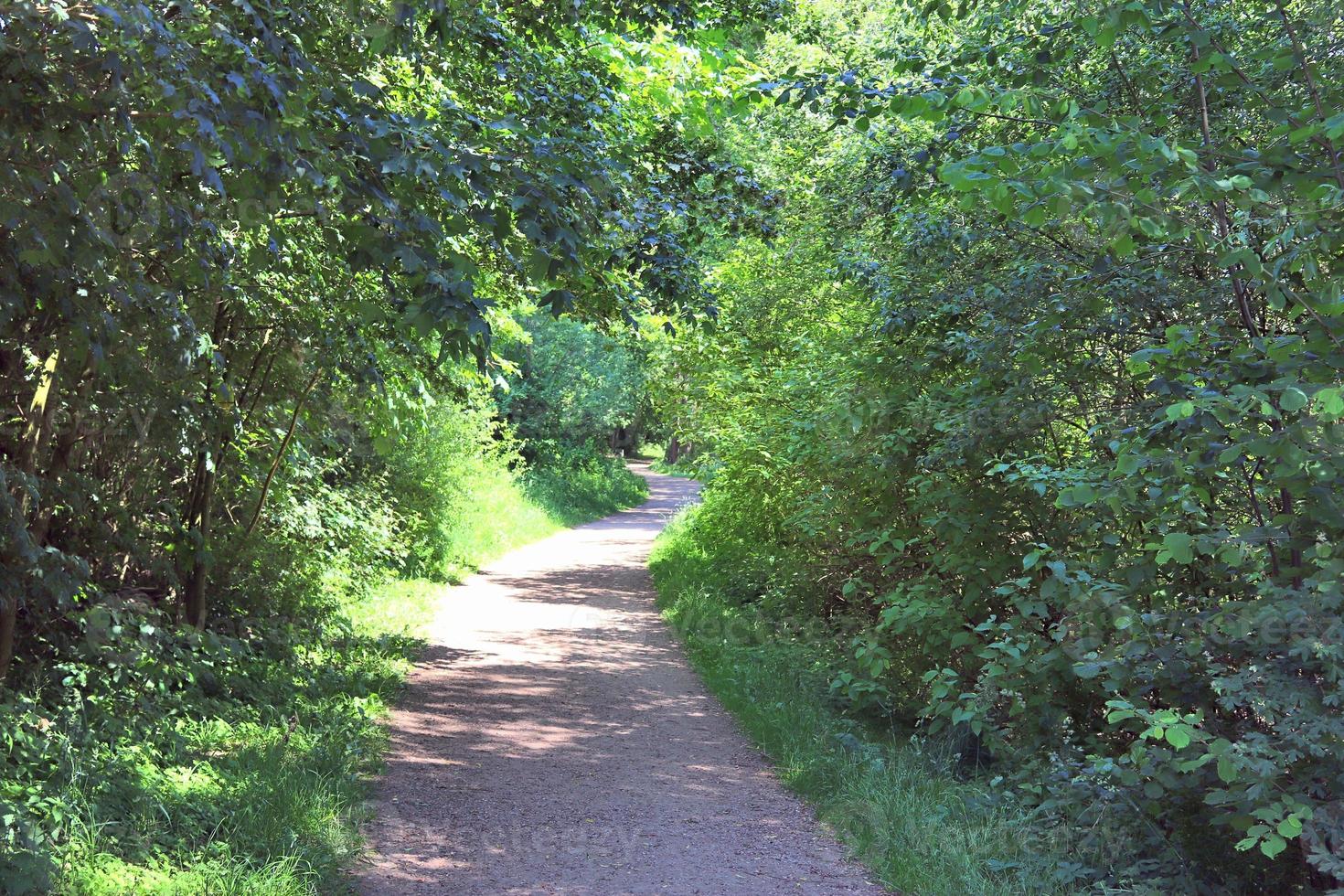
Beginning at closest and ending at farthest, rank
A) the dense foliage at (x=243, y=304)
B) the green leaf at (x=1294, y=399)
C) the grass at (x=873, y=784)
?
the green leaf at (x=1294, y=399) < the dense foliage at (x=243, y=304) < the grass at (x=873, y=784)

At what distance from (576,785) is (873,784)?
6.29 feet

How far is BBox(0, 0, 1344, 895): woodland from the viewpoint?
4.02 meters

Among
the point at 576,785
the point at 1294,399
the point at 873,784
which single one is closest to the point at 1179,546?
the point at 1294,399

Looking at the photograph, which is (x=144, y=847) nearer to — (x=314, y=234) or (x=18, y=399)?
(x=18, y=399)

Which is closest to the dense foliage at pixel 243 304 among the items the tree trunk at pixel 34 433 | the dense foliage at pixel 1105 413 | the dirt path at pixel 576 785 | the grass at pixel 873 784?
the tree trunk at pixel 34 433

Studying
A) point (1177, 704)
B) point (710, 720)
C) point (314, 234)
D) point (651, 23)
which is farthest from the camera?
point (710, 720)

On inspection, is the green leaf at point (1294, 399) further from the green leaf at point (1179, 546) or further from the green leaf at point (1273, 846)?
the green leaf at point (1273, 846)

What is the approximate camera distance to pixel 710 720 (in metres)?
8.43

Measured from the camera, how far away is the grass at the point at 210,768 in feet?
14.8

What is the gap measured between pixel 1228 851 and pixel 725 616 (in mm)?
7292

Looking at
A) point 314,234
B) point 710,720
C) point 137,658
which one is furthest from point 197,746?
point 710,720

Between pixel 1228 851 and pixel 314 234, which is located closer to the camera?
pixel 1228 851

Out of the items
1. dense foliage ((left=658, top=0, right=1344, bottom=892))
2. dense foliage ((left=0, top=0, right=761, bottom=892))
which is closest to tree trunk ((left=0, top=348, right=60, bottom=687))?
dense foliage ((left=0, top=0, right=761, bottom=892))

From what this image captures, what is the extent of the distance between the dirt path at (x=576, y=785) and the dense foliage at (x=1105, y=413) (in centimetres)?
127
